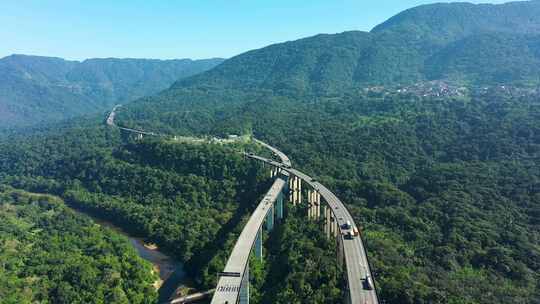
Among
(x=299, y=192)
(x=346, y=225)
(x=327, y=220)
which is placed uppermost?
(x=346, y=225)

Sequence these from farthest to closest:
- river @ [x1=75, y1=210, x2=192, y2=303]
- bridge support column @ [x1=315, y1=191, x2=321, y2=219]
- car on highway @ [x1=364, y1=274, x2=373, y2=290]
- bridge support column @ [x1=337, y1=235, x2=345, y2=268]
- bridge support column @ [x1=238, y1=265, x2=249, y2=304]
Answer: bridge support column @ [x1=315, y1=191, x2=321, y2=219] → river @ [x1=75, y1=210, x2=192, y2=303] → bridge support column @ [x1=337, y1=235, x2=345, y2=268] → bridge support column @ [x1=238, y1=265, x2=249, y2=304] → car on highway @ [x1=364, y1=274, x2=373, y2=290]

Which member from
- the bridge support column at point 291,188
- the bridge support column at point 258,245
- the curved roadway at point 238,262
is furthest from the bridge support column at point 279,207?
the bridge support column at point 258,245

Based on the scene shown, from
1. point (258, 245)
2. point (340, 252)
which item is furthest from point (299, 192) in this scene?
point (340, 252)

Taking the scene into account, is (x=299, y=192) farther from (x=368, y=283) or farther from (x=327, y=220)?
(x=368, y=283)

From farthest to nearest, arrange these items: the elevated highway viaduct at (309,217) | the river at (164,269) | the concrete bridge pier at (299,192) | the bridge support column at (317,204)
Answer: the concrete bridge pier at (299,192) < the bridge support column at (317,204) < the river at (164,269) < the elevated highway viaduct at (309,217)

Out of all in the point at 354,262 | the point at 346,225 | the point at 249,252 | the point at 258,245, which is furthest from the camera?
the point at 258,245

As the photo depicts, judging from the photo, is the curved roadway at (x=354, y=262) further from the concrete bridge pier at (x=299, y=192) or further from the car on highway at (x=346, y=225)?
the concrete bridge pier at (x=299, y=192)

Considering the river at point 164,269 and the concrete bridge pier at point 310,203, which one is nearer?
the river at point 164,269

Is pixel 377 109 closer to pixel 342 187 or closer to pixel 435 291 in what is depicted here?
pixel 342 187

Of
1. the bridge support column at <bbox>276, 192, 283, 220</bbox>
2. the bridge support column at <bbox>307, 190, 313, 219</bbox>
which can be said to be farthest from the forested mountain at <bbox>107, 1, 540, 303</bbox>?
the bridge support column at <bbox>276, 192, 283, 220</bbox>

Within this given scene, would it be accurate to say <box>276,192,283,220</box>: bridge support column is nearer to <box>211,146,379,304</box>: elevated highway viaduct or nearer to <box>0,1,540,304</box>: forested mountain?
<box>211,146,379,304</box>: elevated highway viaduct

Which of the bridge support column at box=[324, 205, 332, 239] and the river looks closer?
the river

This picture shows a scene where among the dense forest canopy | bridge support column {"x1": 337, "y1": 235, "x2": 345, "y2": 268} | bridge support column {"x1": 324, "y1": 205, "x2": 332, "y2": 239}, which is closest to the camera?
the dense forest canopy
